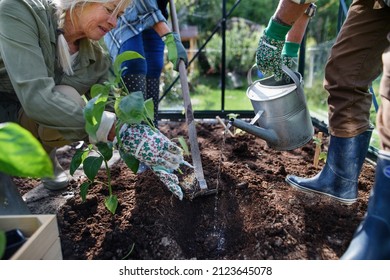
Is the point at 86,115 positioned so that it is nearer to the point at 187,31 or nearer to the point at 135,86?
the point at 135,86

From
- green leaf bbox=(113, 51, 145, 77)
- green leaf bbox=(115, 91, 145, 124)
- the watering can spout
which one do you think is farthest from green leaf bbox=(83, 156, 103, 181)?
the watering can spout

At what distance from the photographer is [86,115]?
3.68 ft

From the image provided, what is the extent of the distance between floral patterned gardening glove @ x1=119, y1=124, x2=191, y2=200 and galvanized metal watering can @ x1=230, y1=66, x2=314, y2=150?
37cm

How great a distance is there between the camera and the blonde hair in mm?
1389

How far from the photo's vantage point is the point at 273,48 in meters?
1.63

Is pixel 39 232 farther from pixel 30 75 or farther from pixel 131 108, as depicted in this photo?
pixel 30 75

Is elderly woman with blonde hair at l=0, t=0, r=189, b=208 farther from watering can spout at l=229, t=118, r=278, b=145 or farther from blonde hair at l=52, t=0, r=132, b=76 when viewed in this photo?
watering can spout at l=229, t=118, r=278, b=145

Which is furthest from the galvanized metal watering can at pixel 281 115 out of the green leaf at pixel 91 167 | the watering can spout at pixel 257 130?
the green leaf at pixel 91 167

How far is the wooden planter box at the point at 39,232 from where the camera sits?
0.87m

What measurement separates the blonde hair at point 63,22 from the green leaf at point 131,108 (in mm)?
413

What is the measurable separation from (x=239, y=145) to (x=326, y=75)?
0.81 meters

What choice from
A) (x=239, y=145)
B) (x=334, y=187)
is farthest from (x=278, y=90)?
(x=239, y=145)

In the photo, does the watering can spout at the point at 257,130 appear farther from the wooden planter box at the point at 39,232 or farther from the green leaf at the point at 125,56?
the wooden planter box at the point at 39,232

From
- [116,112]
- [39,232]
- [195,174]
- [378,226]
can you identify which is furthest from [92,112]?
[378,226]
